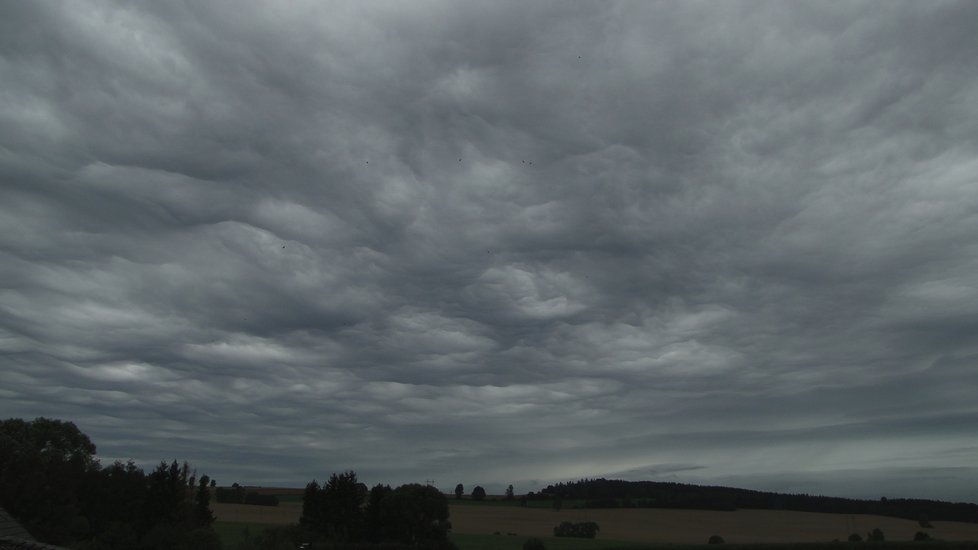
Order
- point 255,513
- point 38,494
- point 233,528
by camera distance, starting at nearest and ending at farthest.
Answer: point 38,494
point 233,528
point 255,513

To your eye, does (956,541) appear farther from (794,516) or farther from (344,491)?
(344,491)

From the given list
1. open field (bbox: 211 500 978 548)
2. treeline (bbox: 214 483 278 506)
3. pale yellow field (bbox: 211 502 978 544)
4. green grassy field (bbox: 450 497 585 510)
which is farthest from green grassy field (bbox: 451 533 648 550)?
treeline (bbox: 214 483 278 506)

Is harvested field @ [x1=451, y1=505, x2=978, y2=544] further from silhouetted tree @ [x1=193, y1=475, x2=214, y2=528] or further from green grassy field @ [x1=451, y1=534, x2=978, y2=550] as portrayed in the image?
silhouetted tree @ [x1=193, y1=475, x2=214, y2=528]

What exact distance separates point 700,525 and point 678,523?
14.3ft

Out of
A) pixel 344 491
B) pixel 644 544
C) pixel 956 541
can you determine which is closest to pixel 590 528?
pixel 644 544

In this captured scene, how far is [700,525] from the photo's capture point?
12494 centimetres

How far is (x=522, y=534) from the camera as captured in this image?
116812 mm

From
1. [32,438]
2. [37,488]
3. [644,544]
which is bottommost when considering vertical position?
[644,544]

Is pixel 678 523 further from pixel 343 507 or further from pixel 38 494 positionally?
pixel 38 494

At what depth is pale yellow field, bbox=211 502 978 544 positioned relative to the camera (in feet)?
356

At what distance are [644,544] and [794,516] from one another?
5906 cm

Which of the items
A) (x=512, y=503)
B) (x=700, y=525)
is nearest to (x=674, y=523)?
(x=700, y=525)

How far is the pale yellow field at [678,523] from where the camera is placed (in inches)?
4277

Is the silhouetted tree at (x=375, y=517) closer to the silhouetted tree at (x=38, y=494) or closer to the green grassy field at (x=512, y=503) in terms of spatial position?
the silhouetted tree at (x=38, y=494)
